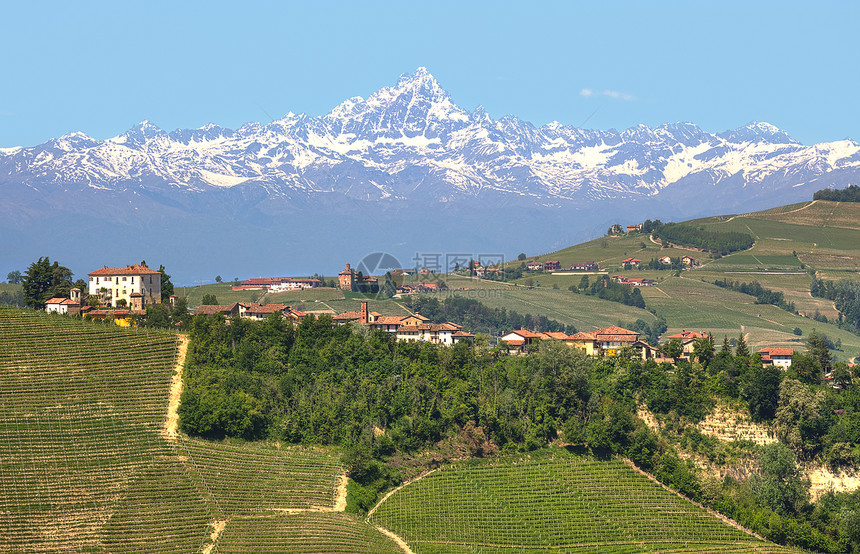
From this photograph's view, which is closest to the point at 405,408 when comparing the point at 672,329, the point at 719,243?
the point at 672,329

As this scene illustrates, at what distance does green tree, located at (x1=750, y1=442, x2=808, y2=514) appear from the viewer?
71.9 metres

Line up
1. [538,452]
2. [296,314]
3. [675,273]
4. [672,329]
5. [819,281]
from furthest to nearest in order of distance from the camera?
[675,273] < [819,281] < [672,329] < [296,314] < [538,452]

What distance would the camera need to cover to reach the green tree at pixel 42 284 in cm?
9550

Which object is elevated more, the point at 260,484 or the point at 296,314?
the point at 296,314

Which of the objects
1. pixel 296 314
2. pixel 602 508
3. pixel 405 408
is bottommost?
pixel 602 508

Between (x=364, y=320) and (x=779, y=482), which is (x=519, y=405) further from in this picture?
(x=364, y=320)

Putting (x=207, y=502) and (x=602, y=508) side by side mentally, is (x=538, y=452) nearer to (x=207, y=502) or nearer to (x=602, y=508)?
(x=602, y=508)

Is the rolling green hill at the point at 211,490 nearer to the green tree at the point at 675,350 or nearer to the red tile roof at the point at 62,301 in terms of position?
the red tile roof at the point at 62,301

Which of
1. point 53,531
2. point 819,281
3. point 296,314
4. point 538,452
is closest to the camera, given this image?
point 53,531

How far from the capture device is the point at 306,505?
2571 inches

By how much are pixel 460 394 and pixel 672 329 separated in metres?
76.0

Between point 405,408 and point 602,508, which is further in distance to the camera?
point 405,408

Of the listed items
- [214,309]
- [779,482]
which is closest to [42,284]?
[214,309]

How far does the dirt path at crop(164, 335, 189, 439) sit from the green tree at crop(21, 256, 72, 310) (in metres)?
20.8
